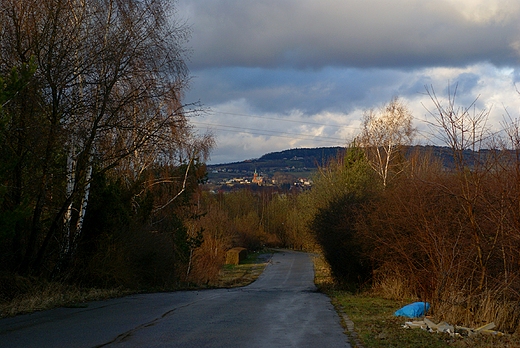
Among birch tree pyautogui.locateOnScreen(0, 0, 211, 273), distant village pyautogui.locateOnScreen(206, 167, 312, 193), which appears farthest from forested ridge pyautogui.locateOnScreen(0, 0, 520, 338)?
distant village pyautogui.locateOnScreen(206, 167, 312, 193)

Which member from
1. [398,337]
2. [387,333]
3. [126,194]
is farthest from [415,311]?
[126,194]

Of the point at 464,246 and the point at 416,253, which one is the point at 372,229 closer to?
the point at 416,253

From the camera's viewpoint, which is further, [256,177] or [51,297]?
[256,177]

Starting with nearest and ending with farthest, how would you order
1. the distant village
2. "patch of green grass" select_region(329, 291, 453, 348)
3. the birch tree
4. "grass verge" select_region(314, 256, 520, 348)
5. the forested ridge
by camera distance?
"grass verge" select_region(314, 256, 520, 348) → "patch of green grass" select_region(329, 291, 453, 348) → the forested ridge → the birch tree → the distant village

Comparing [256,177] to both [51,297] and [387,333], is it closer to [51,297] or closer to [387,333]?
[51,297]

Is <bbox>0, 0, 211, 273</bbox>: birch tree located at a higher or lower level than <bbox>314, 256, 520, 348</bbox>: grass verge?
higher

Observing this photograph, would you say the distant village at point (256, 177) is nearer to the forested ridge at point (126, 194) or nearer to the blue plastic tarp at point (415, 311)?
the forested ridge at point (126, 194)

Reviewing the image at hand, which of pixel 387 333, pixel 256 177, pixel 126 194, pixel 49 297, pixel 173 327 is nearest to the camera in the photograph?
pixel 387 333

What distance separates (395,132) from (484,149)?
33539 millimetres

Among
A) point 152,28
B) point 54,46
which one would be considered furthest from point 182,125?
point 54,46

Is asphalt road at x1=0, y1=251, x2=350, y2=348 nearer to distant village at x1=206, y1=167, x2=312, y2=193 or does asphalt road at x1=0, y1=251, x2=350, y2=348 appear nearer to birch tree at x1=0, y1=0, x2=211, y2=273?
birch tree at x1=0, y1=0, x2=211, y2=273

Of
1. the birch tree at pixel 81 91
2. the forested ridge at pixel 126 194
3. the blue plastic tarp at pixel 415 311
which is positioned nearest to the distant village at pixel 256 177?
the forested ridge at pixel 126 194

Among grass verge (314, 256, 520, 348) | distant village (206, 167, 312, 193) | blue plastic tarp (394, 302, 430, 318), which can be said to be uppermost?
distant village (206, 167, 312, 193)

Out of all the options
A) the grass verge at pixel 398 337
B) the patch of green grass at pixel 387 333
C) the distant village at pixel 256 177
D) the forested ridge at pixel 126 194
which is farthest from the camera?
the distant village at pixel 256 177
